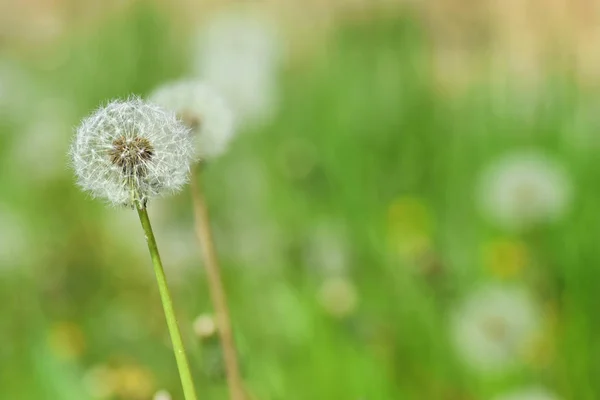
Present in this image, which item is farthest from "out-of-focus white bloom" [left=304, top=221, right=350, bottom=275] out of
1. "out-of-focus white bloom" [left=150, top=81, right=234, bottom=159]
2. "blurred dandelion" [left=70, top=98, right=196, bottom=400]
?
"blurred dandelion" [left=70, top=98, right=196, bottom=400]

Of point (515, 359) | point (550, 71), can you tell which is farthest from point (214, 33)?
point (515, 359)

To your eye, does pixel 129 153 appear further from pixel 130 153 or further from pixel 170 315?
pixel 170 315

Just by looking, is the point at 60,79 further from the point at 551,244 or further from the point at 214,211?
the point at 551,244

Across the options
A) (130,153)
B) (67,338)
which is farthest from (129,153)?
(67,338)

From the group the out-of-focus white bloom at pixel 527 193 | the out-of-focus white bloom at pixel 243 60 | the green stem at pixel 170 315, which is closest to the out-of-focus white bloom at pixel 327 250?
the out-of-focus white bloom at pixel 527 193

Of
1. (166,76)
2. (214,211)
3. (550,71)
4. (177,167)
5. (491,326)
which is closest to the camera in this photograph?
(177,167)

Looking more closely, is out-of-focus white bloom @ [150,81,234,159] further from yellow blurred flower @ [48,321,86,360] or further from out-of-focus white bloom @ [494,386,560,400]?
out-of-focus white bloom @ [494,386,560,400]

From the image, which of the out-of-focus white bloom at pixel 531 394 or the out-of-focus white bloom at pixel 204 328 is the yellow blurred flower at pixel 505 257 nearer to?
the out-of-focus white bloom at pixel 531 394

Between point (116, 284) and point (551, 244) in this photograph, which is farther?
point (116, 284)
